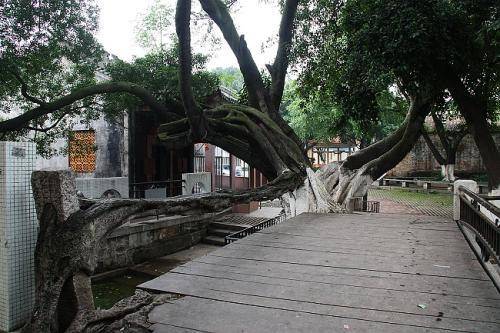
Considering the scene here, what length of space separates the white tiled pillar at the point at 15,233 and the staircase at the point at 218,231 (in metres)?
7.02

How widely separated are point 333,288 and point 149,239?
8495 mm

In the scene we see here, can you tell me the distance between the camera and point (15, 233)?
548 cm

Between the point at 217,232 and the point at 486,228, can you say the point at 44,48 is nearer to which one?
the point at 217,232

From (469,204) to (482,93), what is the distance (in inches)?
267

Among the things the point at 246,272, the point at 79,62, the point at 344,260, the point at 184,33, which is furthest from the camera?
the point at 79,62

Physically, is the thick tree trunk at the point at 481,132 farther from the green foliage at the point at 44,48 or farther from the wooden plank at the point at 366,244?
the green foliage at the point at 44,48

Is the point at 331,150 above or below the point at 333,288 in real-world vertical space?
above

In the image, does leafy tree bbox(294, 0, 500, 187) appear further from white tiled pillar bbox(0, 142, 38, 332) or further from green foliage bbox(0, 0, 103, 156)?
white tiled pillar bbox(0, 142, 38, 332)

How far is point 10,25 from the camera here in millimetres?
7250

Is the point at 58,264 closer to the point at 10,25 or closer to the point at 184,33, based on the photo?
the point at 184,33

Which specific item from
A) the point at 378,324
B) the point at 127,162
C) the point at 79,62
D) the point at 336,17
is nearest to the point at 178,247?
the point at 127,162

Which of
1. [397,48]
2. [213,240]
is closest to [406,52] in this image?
[397,48]

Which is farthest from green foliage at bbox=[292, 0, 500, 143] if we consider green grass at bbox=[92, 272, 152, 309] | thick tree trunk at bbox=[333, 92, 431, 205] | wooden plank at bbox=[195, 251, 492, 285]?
green grass at bbox=[92, 272, 152, 309]

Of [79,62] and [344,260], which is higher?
[79,62]
